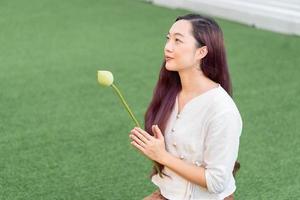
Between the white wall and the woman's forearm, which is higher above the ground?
the woman's forearm

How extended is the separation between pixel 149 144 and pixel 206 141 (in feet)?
0.58

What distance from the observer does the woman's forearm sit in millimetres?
1947

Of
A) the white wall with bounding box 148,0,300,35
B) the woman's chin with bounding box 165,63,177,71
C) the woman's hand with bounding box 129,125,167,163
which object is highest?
the woman's chin with bounding box 165,63,177,71

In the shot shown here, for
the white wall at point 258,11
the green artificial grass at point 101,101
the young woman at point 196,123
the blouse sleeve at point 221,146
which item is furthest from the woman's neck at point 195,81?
the white wall at point 258,11

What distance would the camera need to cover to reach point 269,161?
138 inches

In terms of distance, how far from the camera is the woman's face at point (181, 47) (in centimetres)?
197

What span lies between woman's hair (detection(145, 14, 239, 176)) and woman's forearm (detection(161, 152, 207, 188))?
13 cm

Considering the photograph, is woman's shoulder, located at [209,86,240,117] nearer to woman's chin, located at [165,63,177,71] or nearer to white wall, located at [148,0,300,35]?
woman's chin, located at [165,63,177,71]

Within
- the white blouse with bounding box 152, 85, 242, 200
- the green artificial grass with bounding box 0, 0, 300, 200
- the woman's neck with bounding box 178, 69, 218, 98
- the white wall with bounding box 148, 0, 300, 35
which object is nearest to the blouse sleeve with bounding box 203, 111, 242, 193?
the white blouse with bounding box 152, 85, 242, 200

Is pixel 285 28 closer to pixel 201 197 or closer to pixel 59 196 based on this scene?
pixel 59 196

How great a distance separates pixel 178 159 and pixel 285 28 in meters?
4.60

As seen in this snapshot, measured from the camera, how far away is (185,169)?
1.96 m

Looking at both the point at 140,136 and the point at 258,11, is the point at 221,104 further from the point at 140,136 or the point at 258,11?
the point at 258,11

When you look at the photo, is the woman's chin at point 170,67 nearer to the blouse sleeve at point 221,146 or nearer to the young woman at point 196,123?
the young woman at point 196,123
